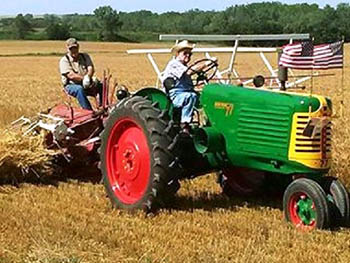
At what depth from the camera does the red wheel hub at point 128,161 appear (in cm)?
708

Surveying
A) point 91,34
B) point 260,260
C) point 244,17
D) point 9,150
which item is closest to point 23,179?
point 9,150

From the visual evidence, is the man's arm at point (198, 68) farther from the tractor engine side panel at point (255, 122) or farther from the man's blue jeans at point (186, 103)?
the tractor engine side panel at point (255, 122)

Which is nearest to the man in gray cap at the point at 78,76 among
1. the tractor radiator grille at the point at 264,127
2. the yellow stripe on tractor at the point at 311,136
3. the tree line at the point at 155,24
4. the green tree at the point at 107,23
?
the tractor radiator grille at the point at 264,127

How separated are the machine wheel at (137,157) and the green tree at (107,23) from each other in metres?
88.1

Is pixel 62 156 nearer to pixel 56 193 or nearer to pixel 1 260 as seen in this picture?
pixel 56 193

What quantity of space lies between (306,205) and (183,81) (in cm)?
194

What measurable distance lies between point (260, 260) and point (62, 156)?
4.03 m

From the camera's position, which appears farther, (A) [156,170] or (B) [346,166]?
(B) [346,166]

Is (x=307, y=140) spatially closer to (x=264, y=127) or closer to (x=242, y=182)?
(x=264, y=127)

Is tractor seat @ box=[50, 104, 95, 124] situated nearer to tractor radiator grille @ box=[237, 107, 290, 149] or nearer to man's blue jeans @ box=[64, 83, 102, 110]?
man's blue jeans @ box=[64, 83, 102, 110]

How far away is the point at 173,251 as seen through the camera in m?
5.52

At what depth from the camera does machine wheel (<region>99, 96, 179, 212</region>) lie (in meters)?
6.79

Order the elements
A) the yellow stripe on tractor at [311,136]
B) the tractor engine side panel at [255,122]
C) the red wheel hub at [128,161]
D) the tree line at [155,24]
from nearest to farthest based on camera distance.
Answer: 1. the yellow stripe on tractor at [311,136]
2. the tractor engine side panel at [255,122]
3. the red wheel hub at [128,161]
4. the tree line at [155,24]

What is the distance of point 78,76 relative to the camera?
380 inches
